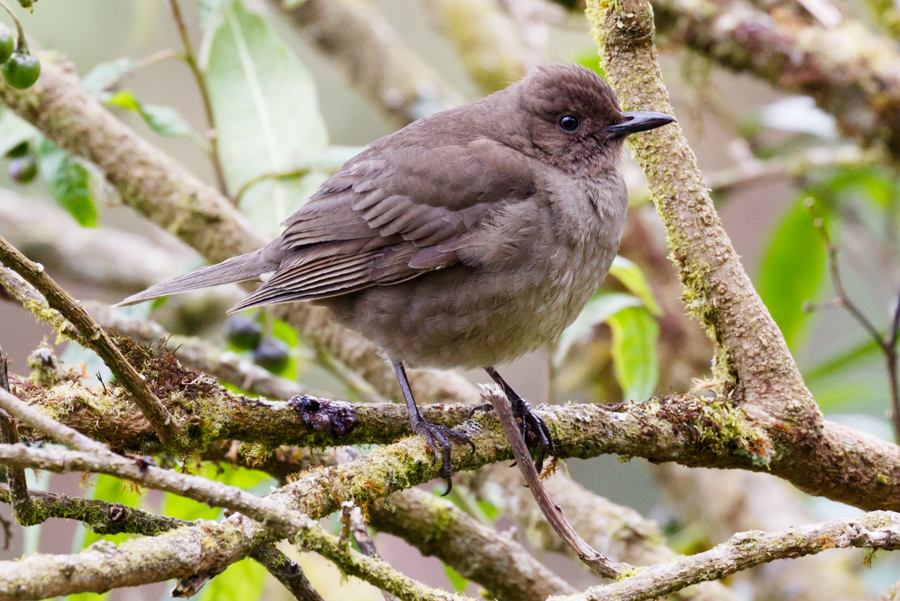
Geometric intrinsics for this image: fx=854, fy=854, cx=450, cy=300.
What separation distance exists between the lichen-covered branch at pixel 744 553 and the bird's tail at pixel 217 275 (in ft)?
6.84

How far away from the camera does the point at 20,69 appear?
2596mm

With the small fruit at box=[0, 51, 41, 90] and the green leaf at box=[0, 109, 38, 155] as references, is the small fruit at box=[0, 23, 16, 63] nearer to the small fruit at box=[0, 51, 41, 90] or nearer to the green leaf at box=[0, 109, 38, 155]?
the small fruit at box=[0, 51, 41, 90]

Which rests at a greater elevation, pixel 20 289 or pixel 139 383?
pixel 20 289

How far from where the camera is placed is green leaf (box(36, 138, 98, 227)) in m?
3.72

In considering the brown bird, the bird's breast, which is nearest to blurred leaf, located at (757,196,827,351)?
the brown bird

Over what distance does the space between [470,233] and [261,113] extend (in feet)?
5.72

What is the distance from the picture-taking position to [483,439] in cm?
255

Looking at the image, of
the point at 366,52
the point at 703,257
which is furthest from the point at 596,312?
the point at 366,52

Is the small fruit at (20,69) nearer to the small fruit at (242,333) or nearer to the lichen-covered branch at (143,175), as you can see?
the lichen-covered branch at (143,175)

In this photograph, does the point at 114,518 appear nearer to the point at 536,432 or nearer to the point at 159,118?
the point at 536,432

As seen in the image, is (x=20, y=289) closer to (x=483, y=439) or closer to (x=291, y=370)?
(x=483, y=439)

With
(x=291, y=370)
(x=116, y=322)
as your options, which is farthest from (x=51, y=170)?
(x=291, y=370)

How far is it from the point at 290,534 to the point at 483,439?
100cm

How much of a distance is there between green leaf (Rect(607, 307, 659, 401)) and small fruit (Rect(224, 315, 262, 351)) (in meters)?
1.62
